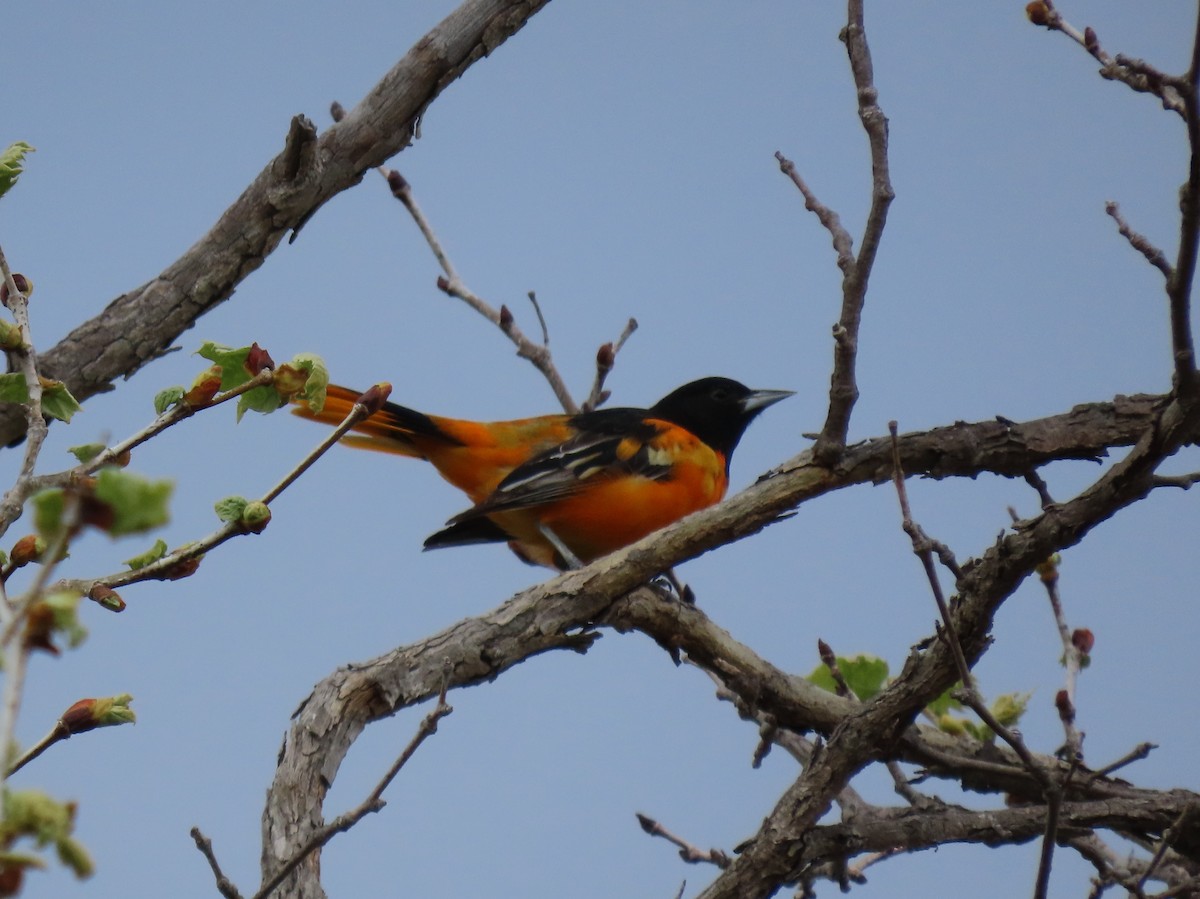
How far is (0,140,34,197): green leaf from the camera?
6.05 ft

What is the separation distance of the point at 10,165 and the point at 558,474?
11.9 feet

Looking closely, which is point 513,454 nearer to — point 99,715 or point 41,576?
point 99,715

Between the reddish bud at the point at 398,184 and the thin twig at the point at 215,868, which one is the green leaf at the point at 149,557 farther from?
the reddish bud at the point at 398,184

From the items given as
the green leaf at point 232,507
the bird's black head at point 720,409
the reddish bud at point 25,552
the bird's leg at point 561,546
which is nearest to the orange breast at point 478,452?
A: the bird's leg at point 561,546

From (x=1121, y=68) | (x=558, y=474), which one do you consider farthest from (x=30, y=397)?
(x=558, y=474)

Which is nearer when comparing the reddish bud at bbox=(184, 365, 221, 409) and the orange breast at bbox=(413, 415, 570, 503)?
the reddish bud at bbox=(184, 365, 221, 409)

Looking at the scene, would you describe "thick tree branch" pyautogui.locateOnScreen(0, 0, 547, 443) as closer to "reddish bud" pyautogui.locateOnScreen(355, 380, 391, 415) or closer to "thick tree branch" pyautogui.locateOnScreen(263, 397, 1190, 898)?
"thick tree branch" pyautogui.locateOnScreen(263, 397, 1190, 898)

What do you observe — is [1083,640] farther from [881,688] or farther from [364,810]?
[364,810]

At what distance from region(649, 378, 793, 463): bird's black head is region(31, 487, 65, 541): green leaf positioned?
5741 millimetres

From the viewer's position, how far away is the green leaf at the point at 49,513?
78 cm

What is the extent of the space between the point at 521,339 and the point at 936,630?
7.91 ft

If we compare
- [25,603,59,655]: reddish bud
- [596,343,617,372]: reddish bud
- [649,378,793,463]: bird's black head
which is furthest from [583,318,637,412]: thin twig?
[25,603,59,655]: reddish bud

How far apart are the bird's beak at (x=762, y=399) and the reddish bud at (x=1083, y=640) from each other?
111 inches

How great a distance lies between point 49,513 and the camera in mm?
785
